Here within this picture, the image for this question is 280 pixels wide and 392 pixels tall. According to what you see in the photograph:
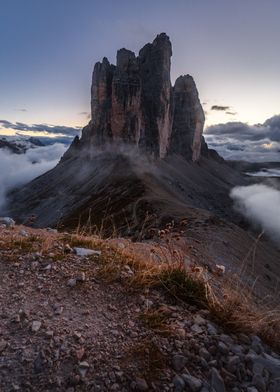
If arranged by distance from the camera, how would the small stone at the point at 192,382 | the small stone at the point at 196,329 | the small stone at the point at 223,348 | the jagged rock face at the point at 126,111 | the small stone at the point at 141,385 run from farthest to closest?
the jagged rock face at the point at 126,111 → the small stone at the point at 196,329 → the small stone at the point at 223,348 → the small stone at the point at 192,382 → the small stone at the point at 141,385

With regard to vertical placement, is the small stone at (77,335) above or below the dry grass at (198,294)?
below

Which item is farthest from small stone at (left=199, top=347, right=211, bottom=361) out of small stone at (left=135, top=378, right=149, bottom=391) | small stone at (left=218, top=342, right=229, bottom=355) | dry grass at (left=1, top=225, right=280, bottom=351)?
small stone at (left=135, top=378, right=149, bottom=391)

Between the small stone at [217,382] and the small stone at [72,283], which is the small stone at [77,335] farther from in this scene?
the small stone at [217,382]

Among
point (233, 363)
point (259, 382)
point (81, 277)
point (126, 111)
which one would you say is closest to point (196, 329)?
point (233, 363)

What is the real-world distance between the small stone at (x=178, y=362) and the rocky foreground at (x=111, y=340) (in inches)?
0.5

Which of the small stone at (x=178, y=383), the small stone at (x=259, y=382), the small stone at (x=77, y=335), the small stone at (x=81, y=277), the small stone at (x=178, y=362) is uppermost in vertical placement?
the small stone at (x=81, y=277)

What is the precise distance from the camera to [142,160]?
180750 mm

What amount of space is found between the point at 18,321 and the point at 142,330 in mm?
1865

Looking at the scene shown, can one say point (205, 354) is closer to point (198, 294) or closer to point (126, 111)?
point (198, 294)

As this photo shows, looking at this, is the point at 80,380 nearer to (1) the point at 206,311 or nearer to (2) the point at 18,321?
(2) the point at 18,321

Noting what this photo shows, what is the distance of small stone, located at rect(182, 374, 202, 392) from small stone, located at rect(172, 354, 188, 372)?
0.15m

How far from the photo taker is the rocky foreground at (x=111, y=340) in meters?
4.57

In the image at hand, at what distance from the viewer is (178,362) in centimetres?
486

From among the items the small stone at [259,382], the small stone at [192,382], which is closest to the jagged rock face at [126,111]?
the small stone at [259,382]
